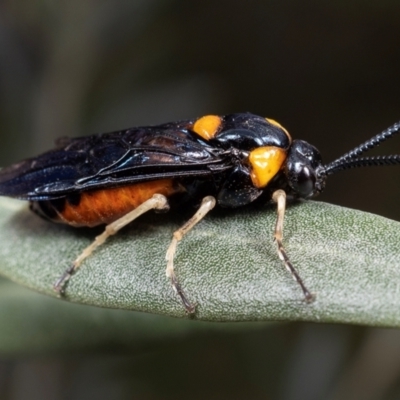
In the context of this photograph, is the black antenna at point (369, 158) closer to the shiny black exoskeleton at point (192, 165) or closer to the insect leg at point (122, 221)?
the shiny black exoskeleton at point (192, 165)

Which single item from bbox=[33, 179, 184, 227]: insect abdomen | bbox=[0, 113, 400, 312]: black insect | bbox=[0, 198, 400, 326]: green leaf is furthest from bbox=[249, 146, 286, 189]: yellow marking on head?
bbox=[33, 179, 184, 227]: insect abdomen

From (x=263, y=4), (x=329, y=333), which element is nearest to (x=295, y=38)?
(x=263, y=4)

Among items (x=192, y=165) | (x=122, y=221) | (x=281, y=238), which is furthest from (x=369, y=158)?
(x=122, y=221)

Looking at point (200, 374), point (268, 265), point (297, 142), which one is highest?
point (297, 142)

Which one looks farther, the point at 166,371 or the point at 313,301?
the point at 166,371

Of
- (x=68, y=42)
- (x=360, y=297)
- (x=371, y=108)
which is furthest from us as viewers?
(x=371, y=108)

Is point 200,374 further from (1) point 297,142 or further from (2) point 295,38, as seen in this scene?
(2) point 295,38

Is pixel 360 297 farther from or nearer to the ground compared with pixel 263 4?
nearer to the ground
